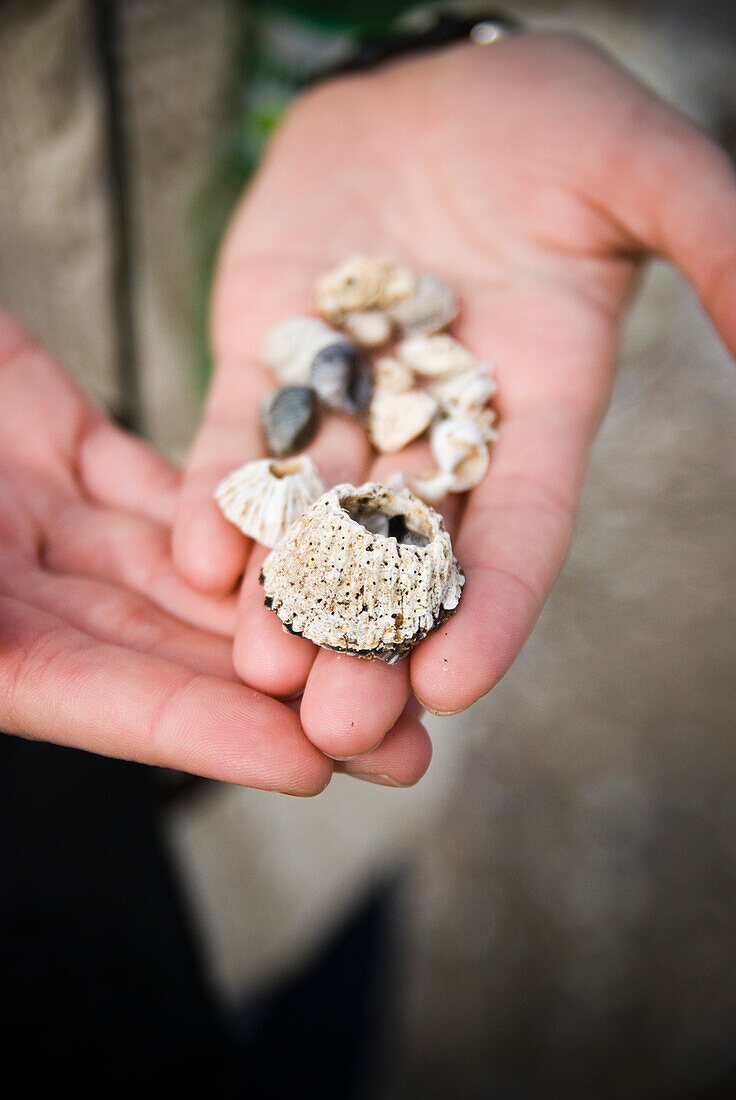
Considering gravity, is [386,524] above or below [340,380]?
below

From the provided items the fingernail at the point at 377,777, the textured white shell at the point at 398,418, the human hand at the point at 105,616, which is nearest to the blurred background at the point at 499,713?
the human hand at the point at 105,616

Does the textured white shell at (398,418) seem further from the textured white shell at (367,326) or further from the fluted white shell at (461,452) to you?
the textured white shell at (367,326)

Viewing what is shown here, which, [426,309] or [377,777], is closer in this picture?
[377,777]

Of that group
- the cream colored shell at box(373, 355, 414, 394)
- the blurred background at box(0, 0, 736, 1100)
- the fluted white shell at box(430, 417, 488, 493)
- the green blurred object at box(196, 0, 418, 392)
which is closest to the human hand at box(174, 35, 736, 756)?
the fluted white shell at box(430, 417, 488, 493)

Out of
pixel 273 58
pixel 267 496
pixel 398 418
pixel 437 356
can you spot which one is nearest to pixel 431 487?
pixel 398 418

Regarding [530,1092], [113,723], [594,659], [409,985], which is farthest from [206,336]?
[530,1092]

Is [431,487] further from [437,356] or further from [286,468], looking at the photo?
[437,356]

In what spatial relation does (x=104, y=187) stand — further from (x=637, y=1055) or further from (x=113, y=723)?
(x=637, y=1055)
